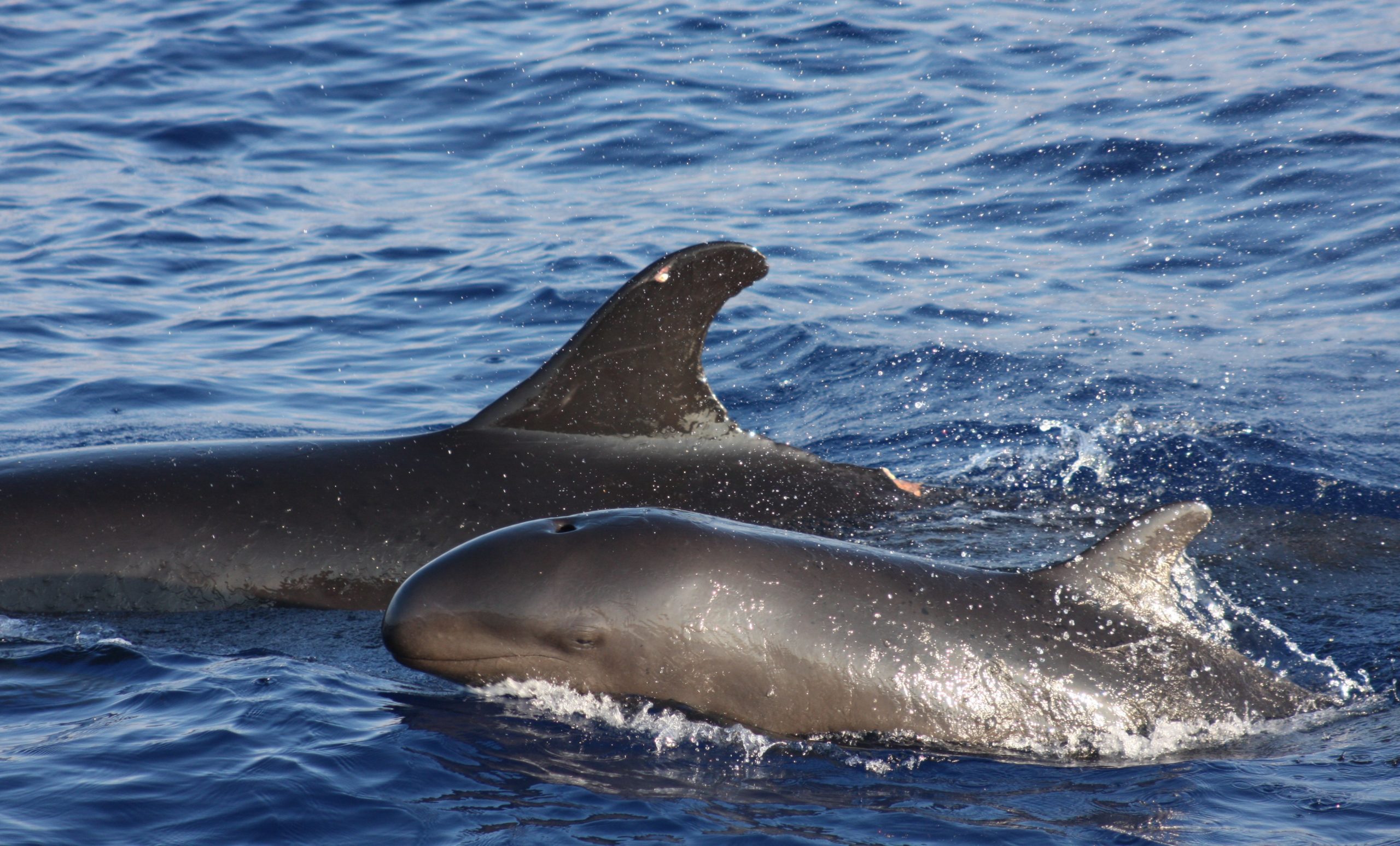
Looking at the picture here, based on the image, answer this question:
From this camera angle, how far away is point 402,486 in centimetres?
795

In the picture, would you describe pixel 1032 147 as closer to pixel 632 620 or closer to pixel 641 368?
pixel 641 368

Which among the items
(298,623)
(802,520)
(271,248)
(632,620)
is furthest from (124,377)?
(632,620)

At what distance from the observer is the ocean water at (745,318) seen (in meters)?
5.96

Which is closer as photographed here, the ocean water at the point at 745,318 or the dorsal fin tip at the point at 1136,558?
the ocean water at the point at 745,318

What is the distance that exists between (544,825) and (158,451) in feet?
12.9

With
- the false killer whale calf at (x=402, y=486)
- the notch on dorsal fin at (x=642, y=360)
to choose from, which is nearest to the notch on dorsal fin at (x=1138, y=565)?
the false killer whale calf at (x=402, y=486)

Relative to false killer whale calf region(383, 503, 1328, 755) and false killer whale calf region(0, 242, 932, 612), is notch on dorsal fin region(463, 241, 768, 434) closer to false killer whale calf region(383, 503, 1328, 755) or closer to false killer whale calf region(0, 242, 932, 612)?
false killer whale calf region(0, 242, 932, 612)

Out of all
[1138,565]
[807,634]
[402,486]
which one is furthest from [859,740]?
[402,486]

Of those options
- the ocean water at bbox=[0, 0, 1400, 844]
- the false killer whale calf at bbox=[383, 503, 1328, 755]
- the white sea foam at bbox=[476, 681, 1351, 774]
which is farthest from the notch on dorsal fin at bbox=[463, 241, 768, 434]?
the white sea foam at bbox=[476, 681, 1351, 774]

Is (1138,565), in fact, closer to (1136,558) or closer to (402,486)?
(1136,558)

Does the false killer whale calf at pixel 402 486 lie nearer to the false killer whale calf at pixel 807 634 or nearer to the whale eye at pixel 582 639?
the false killer whale calf at pixel 807 634

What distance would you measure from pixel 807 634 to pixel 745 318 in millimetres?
9402

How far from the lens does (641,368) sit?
8.12 m

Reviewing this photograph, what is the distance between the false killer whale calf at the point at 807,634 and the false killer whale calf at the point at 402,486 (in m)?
1.47
